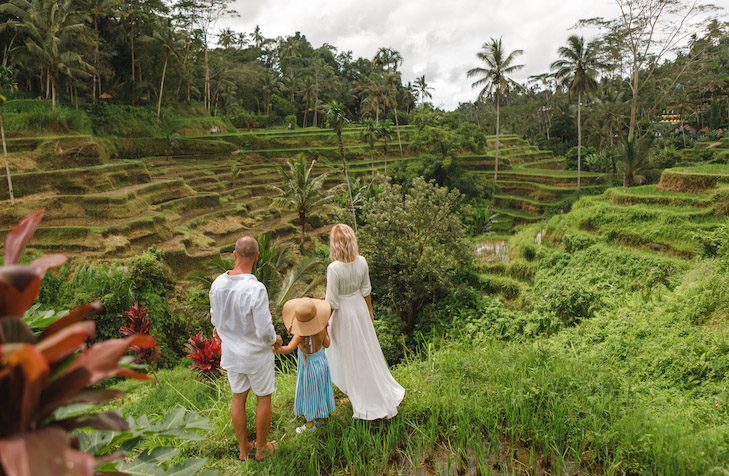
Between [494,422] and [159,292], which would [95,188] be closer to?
[159,292]

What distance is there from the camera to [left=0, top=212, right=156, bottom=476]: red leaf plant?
2.41ft

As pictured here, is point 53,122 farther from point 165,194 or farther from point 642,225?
point 642,225

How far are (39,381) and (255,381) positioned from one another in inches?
81.4

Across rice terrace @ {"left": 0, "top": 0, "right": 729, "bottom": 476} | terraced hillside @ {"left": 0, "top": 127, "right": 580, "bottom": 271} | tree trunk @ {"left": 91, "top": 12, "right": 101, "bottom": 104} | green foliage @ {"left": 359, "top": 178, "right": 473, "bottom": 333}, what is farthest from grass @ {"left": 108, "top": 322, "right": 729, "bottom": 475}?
tree trunk @ {"left": 91, "top": 12, "right": 101, "bottom": 104}

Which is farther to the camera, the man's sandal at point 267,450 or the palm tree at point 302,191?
the palm tree at point 302,191

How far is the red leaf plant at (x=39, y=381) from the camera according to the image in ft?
2.41

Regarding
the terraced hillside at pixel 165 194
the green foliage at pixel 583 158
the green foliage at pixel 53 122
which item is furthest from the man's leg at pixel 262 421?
the green foliage at pixel 583 158

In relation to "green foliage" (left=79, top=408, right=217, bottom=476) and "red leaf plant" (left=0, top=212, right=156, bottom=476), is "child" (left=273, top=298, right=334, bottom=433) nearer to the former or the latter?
"green foliage" (left=79, top=408, right=217, bottom=476)

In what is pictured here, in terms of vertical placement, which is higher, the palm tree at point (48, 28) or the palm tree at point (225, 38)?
the palm tree at point (225, 38)

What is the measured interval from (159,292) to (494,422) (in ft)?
34.3

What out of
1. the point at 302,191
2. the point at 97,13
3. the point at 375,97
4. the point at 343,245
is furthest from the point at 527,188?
the point at 97,13

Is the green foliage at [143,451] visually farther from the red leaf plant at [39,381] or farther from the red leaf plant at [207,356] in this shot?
the red leaf plant at [207,356]

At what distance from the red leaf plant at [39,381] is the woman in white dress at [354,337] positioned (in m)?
2.20

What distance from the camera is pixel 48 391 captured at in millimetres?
914
